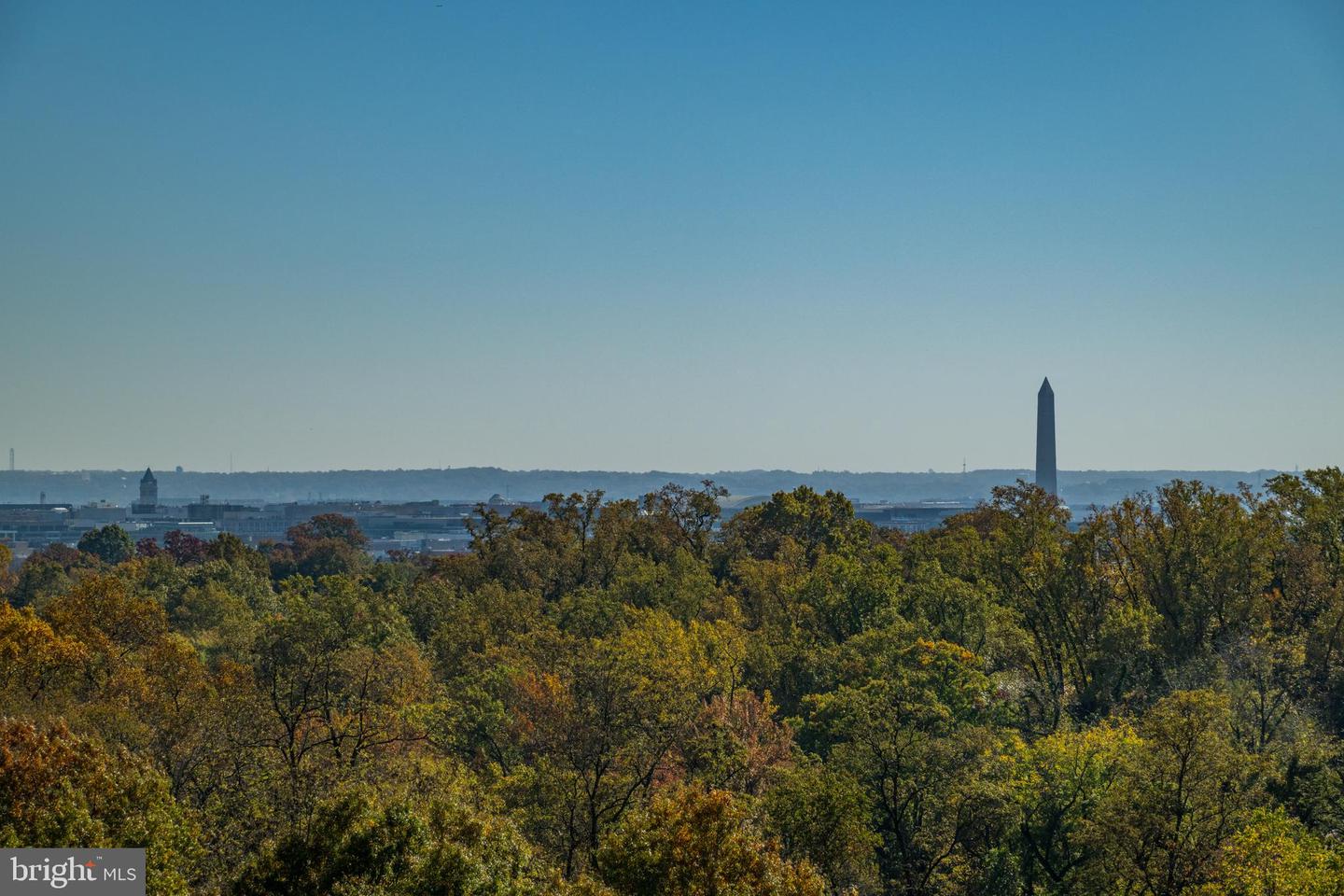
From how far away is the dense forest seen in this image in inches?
909

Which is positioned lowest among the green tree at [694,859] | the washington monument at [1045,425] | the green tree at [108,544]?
the green tree at [108,544]

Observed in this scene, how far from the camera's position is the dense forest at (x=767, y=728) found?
23.1 meters

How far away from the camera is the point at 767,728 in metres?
43.5

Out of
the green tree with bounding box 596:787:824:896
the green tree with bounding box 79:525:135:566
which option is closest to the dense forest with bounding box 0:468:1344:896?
the green tree with bounding box 596:787:824:896

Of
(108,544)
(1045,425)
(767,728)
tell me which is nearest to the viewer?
(767,728)

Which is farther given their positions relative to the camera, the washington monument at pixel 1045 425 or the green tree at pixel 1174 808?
the washington monument at pixel 1045 425

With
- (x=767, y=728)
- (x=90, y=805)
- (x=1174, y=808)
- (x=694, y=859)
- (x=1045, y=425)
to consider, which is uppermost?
(x=1045, y=425)

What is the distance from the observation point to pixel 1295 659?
4028cm

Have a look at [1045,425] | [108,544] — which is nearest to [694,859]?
[108,544]

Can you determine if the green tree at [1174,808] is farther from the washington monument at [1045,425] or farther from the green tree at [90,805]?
the washington monument at [1045,425]

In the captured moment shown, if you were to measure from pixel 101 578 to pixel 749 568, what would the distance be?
31.9 metres

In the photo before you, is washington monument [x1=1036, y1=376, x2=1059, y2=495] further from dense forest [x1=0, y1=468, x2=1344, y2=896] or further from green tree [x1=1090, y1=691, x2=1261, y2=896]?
green tree [x1=1090, y1=691, x2=1261, y2=896]

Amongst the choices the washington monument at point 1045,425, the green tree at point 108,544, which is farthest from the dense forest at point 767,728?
the washington monument at point 1045,425

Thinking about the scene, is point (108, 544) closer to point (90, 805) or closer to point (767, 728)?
point (767, 728)
